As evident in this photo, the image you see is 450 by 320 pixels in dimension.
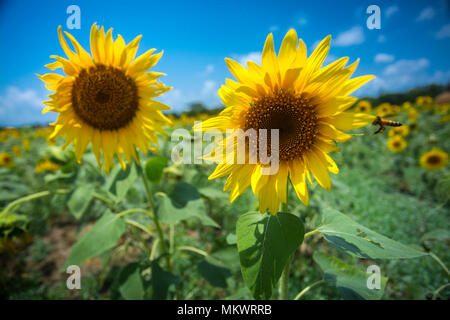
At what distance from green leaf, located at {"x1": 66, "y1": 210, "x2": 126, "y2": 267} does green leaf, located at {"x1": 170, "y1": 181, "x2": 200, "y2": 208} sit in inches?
14.7

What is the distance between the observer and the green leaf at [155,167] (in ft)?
5.22

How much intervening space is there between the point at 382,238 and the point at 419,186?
407 centimetres

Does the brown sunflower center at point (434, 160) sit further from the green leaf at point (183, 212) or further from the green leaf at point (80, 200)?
the green leaf at point (80, 200)

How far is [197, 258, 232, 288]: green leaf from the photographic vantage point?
1.75 m

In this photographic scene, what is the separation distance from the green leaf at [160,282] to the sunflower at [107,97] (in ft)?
2.43

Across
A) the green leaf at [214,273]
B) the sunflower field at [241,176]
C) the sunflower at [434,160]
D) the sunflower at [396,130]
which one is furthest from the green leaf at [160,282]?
the sunflower at [434,160]

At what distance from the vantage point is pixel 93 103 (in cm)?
149

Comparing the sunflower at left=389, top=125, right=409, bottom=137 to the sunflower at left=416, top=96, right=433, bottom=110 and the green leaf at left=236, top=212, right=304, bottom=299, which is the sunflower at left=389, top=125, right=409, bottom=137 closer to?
the green leaf at left=236, top=212, right=304, bottom=299

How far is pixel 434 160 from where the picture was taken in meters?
4.13

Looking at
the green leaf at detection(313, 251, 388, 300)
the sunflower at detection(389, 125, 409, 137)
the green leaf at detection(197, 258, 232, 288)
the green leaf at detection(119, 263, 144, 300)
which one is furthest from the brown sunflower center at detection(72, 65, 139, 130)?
the sunflower at detection(389, 125, 409, 137)

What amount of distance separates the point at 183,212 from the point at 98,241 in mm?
535

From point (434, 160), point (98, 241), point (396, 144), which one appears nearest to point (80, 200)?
point (98, 241)

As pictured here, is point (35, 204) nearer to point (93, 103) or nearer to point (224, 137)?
point (93, 103)
